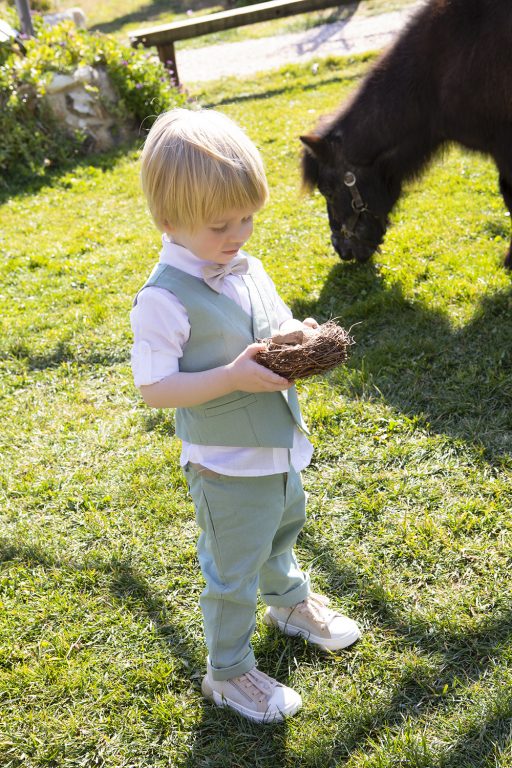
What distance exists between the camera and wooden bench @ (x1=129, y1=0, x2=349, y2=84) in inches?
389

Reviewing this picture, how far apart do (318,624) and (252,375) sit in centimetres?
112

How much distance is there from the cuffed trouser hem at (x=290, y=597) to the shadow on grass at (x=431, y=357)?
1.25 metres

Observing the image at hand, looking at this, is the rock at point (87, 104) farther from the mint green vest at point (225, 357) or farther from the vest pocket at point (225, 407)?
the vest pocket at point (225, 407)

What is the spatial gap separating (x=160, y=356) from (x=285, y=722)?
4.21 ft

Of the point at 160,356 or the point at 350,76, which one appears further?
the point at 350,76

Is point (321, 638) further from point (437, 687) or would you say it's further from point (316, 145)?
point (316, 145)

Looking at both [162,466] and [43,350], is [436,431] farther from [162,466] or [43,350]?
[43,350]

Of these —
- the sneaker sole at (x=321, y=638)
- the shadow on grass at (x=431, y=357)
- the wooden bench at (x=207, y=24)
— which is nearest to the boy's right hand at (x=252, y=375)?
the sneaker sole at (x=321, y=638)

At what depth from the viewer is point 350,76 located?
1008 centimetres

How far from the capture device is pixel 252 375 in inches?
74.6

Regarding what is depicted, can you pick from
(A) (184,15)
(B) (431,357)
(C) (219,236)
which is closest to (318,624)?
(C) (219,236)

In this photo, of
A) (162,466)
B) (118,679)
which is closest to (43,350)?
(162,466)

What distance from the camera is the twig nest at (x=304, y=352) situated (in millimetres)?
1897

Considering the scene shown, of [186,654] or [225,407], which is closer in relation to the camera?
[225,407]
